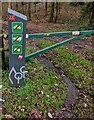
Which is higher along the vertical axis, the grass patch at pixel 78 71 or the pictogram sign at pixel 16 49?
the pictogram sign at pixel 16 49

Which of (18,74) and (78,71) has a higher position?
(18,74)

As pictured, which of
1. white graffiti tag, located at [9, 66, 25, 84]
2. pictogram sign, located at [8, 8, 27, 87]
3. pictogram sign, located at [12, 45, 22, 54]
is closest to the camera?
pictogram sign, located at [8, 8, 27, 87]

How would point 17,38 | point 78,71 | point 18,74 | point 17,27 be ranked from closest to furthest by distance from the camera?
point 17,27 < point 17,38 < point 18,74 < point 78,71

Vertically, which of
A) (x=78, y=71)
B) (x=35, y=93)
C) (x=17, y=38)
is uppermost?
(x=17, y=38)

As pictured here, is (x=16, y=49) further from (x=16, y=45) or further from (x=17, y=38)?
(x=17, y=38)

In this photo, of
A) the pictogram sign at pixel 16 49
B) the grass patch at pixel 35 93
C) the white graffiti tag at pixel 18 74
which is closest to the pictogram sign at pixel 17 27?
the pictogram sign at pixel 16 49

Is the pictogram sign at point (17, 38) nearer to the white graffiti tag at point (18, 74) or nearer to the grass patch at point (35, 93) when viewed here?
the white graffiti tag at point (18, 74)

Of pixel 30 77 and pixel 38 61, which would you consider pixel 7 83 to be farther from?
pixel 38 61

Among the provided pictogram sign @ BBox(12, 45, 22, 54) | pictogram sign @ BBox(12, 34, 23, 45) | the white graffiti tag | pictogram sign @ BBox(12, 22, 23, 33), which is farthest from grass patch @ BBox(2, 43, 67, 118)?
pictogram sign @ BBox(12, 22, 23, 33)

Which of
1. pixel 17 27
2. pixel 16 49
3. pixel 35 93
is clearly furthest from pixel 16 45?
pixel 35 93

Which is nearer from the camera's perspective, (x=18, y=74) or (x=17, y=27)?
(x=17, y=27)

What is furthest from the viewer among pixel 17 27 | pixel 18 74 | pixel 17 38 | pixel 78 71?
pixel 78 71

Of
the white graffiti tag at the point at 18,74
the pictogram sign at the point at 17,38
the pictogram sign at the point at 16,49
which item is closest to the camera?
the pictogram sign at the point at 17,38

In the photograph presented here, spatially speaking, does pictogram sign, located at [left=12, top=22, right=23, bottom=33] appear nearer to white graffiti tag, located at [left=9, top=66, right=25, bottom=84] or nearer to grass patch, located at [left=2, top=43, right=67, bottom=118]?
white graffiti tag, located at [left=9, top=66, right=25, bottom=84]
